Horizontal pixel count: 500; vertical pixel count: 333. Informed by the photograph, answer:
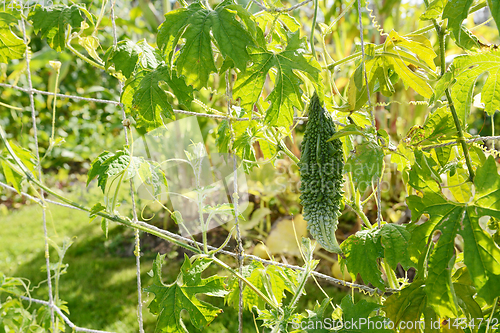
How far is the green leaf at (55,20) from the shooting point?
119 centimetres

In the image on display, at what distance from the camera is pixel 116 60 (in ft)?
3.66

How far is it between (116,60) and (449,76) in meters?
0.86

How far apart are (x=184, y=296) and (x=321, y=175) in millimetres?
497

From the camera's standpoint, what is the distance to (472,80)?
35.8 inches

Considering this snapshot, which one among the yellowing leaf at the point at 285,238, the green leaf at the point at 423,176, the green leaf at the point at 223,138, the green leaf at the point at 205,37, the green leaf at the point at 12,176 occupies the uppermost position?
the green leaf at the point at 205,37

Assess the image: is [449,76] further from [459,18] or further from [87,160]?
[87,160]

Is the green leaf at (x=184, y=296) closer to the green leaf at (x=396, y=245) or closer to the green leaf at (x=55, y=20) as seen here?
the green leaf at (x=396, y=245)

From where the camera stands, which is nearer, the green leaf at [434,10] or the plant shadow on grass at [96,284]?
the green leaf at [434,10]

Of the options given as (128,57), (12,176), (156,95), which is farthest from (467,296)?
(12,176)

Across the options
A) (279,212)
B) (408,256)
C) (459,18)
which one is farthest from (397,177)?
(459,18)

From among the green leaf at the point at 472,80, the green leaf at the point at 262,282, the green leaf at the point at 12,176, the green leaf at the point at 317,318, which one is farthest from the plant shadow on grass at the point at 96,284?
the green leaf at the point at 472,80

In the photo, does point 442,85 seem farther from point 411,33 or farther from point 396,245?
point 396,245

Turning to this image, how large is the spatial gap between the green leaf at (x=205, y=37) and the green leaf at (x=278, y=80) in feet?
0.12

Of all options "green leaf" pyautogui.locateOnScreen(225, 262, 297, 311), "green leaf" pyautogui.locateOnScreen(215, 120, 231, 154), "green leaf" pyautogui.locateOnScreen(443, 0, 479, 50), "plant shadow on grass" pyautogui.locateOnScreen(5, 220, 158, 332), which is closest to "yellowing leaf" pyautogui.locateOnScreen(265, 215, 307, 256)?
"plant shadow on grass" pyautogui.locateOnScreen(5, 220, 158, 332)
